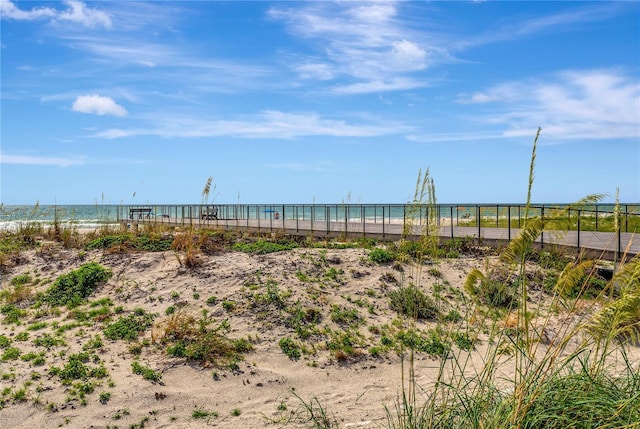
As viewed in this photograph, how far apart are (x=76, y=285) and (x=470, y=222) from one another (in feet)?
63.1

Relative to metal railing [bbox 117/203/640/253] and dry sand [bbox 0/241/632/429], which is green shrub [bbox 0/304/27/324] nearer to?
dry sand [bbox 0/241/632/429]

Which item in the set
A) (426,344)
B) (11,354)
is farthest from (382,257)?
(11,354)

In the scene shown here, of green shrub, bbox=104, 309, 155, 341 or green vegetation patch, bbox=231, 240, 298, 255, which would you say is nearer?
green shrub, bbox=104, 309, 155, 341

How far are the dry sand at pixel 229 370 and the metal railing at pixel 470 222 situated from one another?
1759mm

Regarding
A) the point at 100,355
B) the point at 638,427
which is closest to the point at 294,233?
the point at 100,355

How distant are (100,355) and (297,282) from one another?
13.2 feet

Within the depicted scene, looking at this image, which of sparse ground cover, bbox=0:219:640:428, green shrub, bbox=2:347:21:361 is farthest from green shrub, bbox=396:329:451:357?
green shrub, bbox=2:347:21:361

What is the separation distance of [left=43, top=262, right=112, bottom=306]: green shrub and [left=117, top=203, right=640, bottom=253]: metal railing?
414 centimetres

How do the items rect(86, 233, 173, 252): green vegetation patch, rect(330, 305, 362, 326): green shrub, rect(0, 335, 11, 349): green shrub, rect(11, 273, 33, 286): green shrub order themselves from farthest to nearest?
1. rect(86, 233, 173, 252): green vegetation patch
2. rect(11, 273, 33, 286): green shrub
3. rect(330, 305, 362, 326): green shrub
4. rect(0, 335, 11, 349): green shrub

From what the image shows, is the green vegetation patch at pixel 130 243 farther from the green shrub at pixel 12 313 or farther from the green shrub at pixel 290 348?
the green shrub at pixel 290 348

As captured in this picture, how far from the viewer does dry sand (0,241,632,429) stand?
713cm

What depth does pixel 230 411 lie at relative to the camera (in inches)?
285

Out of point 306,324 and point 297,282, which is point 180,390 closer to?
point 306,324

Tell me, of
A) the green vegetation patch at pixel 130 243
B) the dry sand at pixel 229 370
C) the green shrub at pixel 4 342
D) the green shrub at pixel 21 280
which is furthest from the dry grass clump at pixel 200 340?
the green shrub at pixel 21 280
